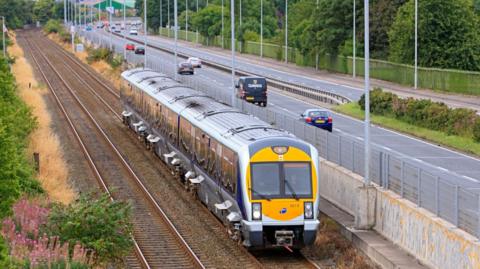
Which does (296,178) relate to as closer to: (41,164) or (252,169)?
(252,169)

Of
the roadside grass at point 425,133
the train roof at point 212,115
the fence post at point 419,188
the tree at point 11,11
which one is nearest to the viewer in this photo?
the fence post at point 419,188

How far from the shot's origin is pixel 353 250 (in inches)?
855

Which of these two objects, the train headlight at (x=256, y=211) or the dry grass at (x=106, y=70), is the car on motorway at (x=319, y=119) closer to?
the train headlight at (x=256, y=211)

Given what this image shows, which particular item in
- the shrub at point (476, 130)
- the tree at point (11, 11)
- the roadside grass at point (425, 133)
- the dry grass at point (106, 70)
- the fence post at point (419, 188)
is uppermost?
the tree at point (11, 11)

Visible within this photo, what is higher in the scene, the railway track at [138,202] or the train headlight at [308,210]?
the train headlight at [308,210]

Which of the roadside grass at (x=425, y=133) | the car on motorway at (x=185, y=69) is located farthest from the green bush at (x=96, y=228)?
the car on motorway at (x=185, y=69)

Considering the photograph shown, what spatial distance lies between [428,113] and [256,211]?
1081 inches

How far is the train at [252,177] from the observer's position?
21.4m

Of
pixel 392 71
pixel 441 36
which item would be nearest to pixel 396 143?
pixel 441 36

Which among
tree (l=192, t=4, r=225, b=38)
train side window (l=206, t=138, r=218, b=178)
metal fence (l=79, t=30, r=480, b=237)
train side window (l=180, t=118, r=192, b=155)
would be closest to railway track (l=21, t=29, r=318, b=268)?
train side window (l=206, t=138, r=218, b=178)

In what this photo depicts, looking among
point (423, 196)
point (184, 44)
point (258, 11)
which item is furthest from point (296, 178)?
point (184, 44)

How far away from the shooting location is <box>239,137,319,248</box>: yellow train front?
21.4 metres

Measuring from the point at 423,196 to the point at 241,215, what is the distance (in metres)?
4.11

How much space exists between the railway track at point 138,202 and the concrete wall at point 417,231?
4.35m
